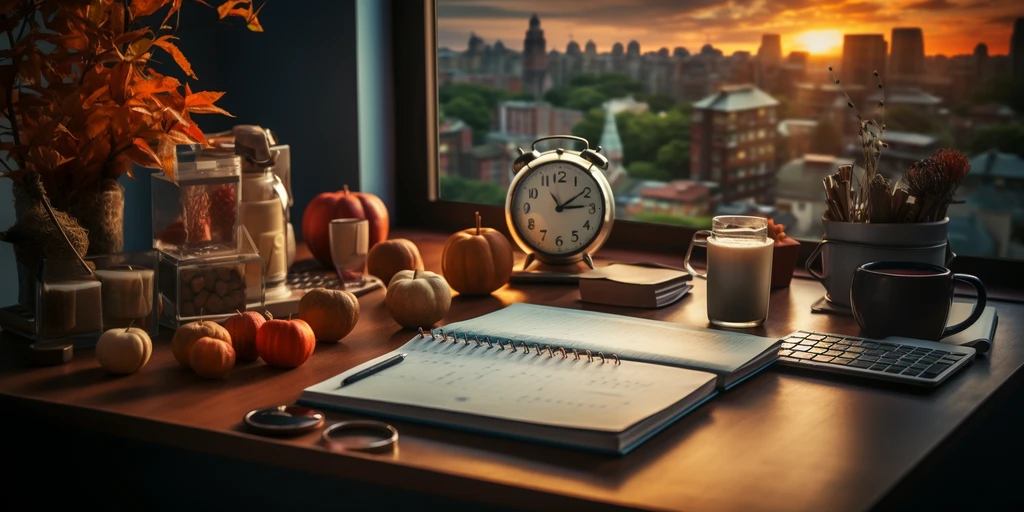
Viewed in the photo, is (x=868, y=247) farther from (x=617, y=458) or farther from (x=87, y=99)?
(x=87, y=99)

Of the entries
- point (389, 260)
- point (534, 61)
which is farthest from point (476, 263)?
point (534, 61)

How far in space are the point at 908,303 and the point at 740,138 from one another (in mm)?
1210

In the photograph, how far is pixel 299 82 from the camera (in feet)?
7.44

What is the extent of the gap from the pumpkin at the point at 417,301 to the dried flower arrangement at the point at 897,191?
589 millimetres

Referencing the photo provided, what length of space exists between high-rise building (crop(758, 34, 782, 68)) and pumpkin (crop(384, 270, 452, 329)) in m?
1.18

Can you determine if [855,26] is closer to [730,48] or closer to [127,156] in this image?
[730,48]

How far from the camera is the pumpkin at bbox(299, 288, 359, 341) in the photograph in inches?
55.6

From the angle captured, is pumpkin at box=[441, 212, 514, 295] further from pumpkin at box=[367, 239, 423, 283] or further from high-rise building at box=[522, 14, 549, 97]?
high-rise building at box=[522, 14, 549, 97]

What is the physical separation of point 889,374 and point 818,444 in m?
0.24

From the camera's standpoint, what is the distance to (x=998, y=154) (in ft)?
Result: 6.79

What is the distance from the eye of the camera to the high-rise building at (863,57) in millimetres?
2164

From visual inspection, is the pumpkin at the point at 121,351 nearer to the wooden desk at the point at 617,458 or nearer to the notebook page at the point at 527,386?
the wooden desk at the point at 617,458

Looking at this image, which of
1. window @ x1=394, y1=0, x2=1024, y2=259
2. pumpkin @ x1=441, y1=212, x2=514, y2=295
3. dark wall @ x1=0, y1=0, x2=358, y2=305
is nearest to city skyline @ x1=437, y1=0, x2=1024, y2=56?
window @ x1=394, y1=0, x2=1024, y2=259

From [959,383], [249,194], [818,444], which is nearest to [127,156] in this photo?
[249,194]
